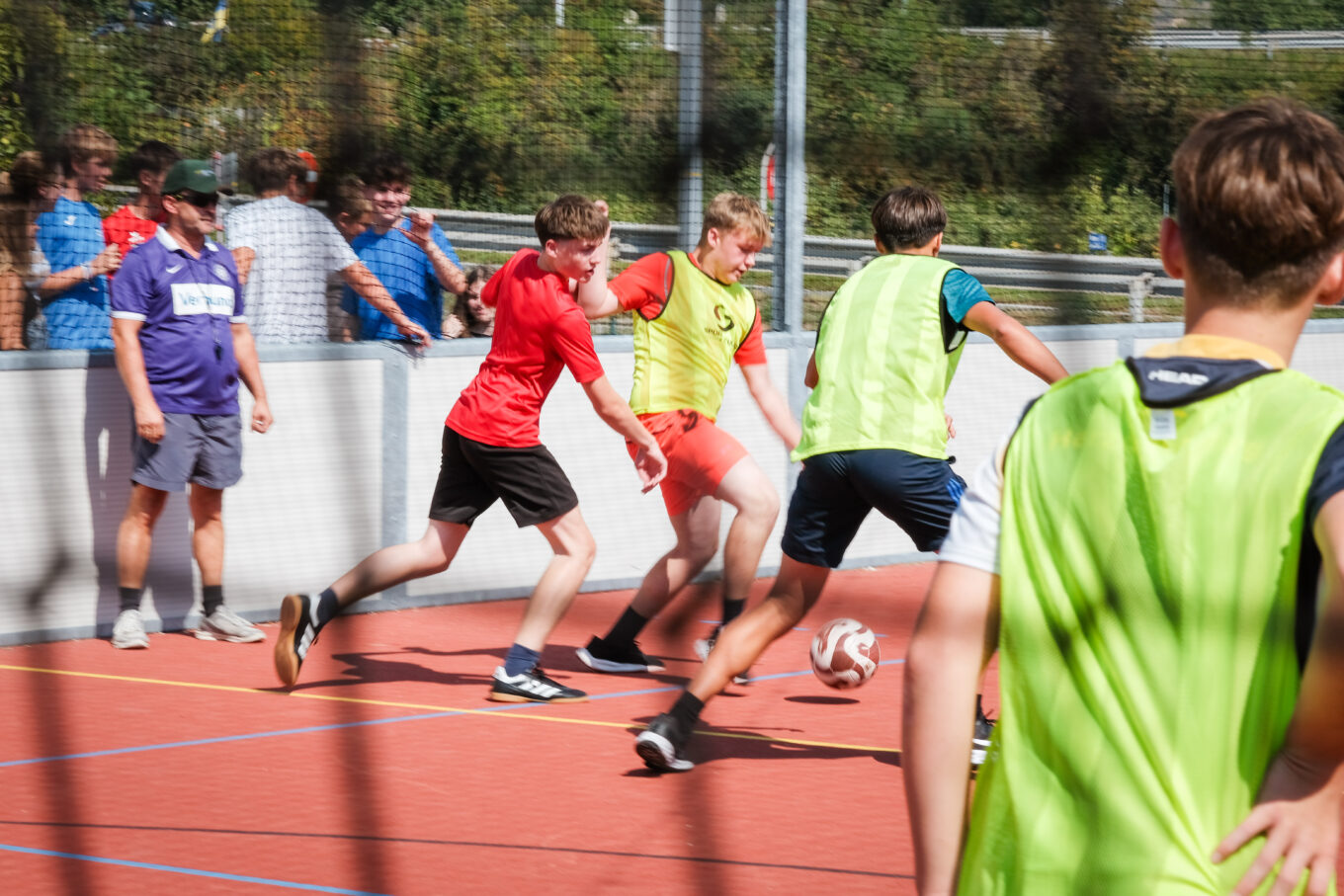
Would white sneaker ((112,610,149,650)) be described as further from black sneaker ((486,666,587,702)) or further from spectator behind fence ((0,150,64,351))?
black sneaker ((486,666,587,702))

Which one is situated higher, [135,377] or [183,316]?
[183,316]

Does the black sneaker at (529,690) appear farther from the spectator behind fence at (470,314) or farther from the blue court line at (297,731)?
the spectator behind fence at (470,314)

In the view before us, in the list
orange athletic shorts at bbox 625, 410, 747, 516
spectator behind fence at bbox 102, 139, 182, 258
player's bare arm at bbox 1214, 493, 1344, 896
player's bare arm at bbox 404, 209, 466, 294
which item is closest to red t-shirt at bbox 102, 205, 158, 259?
spectator behind fence at bbox 102, 139, 182, 258

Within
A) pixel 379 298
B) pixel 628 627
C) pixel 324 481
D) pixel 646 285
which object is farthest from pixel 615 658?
pixel 379 298

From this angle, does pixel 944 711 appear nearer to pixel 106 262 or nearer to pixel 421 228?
pixel 421 228

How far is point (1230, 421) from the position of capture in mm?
1258

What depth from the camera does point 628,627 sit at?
529 cm

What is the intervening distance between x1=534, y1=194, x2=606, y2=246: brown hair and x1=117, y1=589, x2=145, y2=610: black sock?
2.24 meters

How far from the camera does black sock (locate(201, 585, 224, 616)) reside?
5.85 metres

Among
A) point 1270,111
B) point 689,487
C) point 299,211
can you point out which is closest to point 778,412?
point 689,487

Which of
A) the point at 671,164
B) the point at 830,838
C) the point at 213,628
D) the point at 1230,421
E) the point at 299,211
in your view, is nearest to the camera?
the point at 1230,421

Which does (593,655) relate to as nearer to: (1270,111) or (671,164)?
(671,164)

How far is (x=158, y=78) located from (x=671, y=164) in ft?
8.56

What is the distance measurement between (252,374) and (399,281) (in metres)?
0.82
